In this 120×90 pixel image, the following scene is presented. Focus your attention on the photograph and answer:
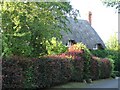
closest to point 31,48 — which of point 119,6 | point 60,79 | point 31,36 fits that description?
point 31,36

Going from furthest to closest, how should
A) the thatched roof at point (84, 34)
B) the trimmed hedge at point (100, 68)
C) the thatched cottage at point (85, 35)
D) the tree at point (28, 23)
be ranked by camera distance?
1. the thatched roof at point (84, 34)
2. the thatched cottage at point (85, 35)
3. the trimmed hedge at point (100, 68)
4. the tree at point (28, 23)

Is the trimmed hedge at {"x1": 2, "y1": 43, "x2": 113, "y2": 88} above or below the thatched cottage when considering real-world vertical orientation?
below

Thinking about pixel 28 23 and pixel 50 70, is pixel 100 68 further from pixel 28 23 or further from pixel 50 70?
pixel 28 23

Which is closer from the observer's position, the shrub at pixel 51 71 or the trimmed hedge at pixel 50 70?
the trimmed hedge at pixel 50 70

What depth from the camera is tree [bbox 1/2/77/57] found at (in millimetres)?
15328

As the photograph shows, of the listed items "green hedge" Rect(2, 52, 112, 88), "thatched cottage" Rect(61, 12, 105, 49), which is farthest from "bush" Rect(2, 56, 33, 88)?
"thatched cottage" Rect(61, 12, 105, 49)

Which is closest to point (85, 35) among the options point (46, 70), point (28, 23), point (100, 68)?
point (100, 68)

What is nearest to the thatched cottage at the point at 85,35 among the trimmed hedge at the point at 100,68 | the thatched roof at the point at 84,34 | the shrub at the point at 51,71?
the thatched roof at the point at 84,34

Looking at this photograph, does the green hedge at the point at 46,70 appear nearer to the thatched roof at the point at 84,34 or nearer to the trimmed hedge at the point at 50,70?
the trimmed hedge at the point at 50,70

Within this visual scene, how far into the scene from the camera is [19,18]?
604 inches

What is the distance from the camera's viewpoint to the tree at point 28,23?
1533 cm

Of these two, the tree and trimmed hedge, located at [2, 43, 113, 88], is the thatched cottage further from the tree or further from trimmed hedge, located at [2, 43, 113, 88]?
the tree

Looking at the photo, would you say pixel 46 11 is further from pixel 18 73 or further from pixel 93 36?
pixel 93 36

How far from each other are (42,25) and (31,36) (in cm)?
113
